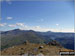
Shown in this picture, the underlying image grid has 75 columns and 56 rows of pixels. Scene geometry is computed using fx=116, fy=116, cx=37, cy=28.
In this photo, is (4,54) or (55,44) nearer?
(4,54)

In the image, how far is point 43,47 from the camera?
138 inches

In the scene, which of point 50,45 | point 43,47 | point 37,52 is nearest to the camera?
point 37,52

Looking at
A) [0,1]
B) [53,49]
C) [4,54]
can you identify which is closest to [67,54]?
[53,49]

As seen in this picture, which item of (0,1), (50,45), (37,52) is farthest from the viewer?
(50,45)

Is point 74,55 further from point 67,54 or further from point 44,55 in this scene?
point 44,55

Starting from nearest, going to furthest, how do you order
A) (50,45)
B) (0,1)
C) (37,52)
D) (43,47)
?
(0,1) < (37,52) < (43,47) < (50,45)

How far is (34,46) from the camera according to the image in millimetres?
3611

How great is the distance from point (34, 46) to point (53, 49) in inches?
23.7

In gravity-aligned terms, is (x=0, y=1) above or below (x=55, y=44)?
above

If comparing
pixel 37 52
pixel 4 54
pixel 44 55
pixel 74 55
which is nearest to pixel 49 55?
pixel 44 55

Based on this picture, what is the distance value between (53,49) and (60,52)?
0.27m

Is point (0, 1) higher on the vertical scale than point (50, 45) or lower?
higher

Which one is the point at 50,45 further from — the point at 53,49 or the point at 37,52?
the point at 37,52

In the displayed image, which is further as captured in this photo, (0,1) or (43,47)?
(43,47)
